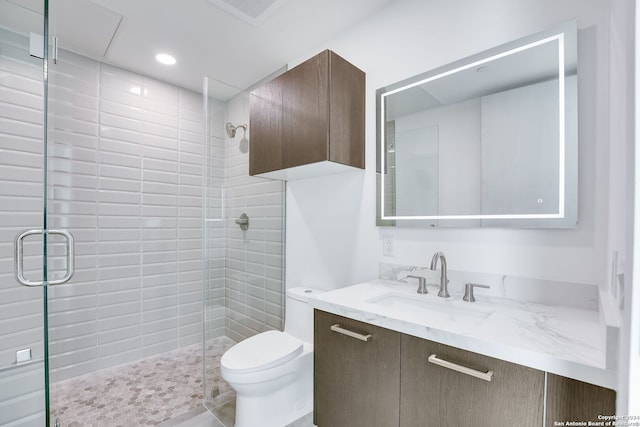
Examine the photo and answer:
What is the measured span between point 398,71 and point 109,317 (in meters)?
2.80

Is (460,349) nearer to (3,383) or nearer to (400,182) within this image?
(400,182)

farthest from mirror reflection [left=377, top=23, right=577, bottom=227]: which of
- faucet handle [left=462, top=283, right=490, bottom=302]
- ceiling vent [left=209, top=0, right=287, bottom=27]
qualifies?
ceiling vent [left=209, top=0, right=287, bottom=27]

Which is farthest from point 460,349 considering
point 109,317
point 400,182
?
point 109,317

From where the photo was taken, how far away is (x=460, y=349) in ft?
2.91

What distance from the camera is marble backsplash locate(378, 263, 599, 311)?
1.10 meters

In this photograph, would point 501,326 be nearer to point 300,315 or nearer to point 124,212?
point 300,315

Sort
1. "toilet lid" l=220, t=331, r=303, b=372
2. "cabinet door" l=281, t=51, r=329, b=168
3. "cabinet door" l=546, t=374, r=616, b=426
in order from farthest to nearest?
"cabinet door" l=281, t=51, r=329, b=168 < "toilet lid" l=220, t=331, r=303, b=372 < "cabinet door" l=546, t=374, r=616, b=426

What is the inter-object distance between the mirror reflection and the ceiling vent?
809mm

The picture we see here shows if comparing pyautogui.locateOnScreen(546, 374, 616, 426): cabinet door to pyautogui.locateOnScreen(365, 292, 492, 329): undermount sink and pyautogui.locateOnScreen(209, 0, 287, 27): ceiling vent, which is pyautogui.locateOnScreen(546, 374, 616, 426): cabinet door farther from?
pyautogui.locateOnScreen(209, 0, 287, 27): ceiling vent

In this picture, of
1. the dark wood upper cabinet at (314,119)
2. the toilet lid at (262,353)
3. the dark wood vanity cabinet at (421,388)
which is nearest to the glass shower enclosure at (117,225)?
the dark wood upper cabinet at (314,119)

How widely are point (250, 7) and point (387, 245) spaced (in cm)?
162

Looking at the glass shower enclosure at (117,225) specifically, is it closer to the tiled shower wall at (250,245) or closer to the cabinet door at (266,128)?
the tiled shower wall at (250,245)

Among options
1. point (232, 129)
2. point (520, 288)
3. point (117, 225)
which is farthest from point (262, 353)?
point (117, 225)

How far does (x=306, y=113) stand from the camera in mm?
1696
